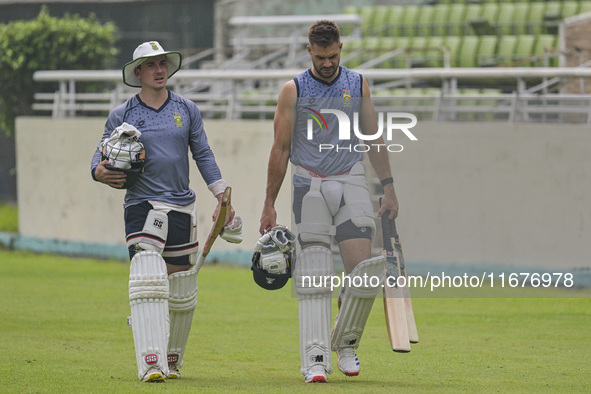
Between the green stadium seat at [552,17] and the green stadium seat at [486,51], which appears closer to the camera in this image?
the green stadium seat at [486,51]

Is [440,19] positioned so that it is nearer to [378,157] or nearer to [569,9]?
[569,9]

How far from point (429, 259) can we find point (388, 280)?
7.37 meters

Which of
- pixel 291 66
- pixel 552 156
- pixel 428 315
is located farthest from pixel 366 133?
pixel 291 66

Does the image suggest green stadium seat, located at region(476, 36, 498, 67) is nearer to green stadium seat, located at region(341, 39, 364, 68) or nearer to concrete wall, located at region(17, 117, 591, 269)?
green stadium seat, located at region(341, 39, 364, 68)

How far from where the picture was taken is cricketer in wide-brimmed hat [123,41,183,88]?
22.0ft

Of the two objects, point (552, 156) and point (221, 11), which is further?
point (221, 11)

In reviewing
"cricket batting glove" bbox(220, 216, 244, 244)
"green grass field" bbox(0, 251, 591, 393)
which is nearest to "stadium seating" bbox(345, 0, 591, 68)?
"green grass field" bbox(0, 251, 591, 393)

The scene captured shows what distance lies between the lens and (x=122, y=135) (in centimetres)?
655

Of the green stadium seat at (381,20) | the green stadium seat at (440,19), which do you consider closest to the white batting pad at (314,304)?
the green stadium seat at (440,19)

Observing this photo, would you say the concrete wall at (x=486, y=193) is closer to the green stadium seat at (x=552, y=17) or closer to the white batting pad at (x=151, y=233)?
the green stadium seat at (x=552, y=17)

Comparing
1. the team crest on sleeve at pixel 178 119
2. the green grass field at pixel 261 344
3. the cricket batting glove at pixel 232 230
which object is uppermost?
the team crest on sleeve at pixel 178 119

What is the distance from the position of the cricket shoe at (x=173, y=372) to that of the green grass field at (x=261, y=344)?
0.28ft

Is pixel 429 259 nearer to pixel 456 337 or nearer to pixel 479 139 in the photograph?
pixel 479 139

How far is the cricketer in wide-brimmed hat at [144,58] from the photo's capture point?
672 cm
